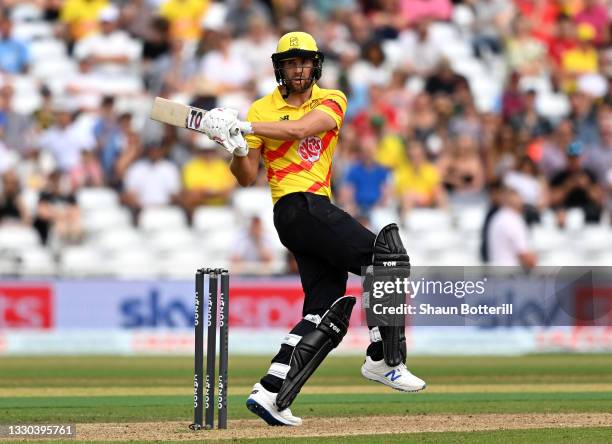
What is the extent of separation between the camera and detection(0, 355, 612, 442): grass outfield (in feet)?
28.0

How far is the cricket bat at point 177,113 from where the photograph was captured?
7098 millimetres

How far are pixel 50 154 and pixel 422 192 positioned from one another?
14.5ft

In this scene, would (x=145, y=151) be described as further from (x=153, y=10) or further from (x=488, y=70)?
(x=488, y=70)

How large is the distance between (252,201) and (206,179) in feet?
2.01

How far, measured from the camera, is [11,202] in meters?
15.7

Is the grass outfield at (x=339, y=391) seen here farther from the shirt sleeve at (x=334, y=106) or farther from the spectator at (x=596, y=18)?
the spectator at (x=596, y=18)

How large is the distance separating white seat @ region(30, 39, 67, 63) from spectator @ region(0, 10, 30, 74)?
14 cm

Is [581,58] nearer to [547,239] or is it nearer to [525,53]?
[525,53]

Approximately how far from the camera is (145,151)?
16547 millimetres

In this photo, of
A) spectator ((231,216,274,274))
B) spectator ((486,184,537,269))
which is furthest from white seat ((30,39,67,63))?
spectator ((486,184,537,269))

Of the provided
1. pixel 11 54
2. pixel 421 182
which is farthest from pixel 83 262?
pixel 421 182

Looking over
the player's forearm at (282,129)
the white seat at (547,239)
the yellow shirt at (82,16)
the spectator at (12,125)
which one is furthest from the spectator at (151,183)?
the player's forearm at (282,129)

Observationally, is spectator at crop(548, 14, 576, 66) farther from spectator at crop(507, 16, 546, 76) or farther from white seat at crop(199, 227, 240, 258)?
white seat at crop(199, 227, 240, 258)

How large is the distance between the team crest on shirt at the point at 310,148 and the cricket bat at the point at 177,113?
71 centimetres
